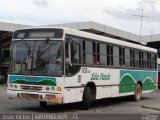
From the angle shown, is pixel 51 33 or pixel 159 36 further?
pixel 159 36

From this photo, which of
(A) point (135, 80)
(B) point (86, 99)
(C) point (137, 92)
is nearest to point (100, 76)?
(B) point (86, 99)

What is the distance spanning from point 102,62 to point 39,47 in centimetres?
351

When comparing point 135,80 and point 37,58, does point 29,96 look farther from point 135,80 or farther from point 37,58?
point 135,80

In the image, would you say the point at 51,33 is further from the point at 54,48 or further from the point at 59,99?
the point at 59,99

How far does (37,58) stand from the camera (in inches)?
636

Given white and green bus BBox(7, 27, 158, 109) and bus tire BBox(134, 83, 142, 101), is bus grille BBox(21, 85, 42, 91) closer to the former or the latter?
white and green bus BBox(7, 27, 158, 109)

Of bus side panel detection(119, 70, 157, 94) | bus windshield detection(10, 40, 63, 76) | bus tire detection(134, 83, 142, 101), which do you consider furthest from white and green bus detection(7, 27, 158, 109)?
bus tire detection(134, 83, 142, 101)

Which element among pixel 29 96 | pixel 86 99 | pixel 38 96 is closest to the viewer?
pixel 38 96

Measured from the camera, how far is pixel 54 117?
14.5 meters

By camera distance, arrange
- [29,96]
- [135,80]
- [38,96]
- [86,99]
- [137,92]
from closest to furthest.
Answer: [38,96] < [29,96] < [86,99] < [135,80] < [137,92]

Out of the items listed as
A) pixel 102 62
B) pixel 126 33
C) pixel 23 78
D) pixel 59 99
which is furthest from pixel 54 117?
pixel 126 33

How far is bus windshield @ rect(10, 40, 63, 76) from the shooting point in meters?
16.0

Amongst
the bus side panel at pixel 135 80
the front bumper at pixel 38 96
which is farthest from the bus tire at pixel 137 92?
the front bumper at pixel 38 96

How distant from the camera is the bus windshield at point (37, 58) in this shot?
630 inches
